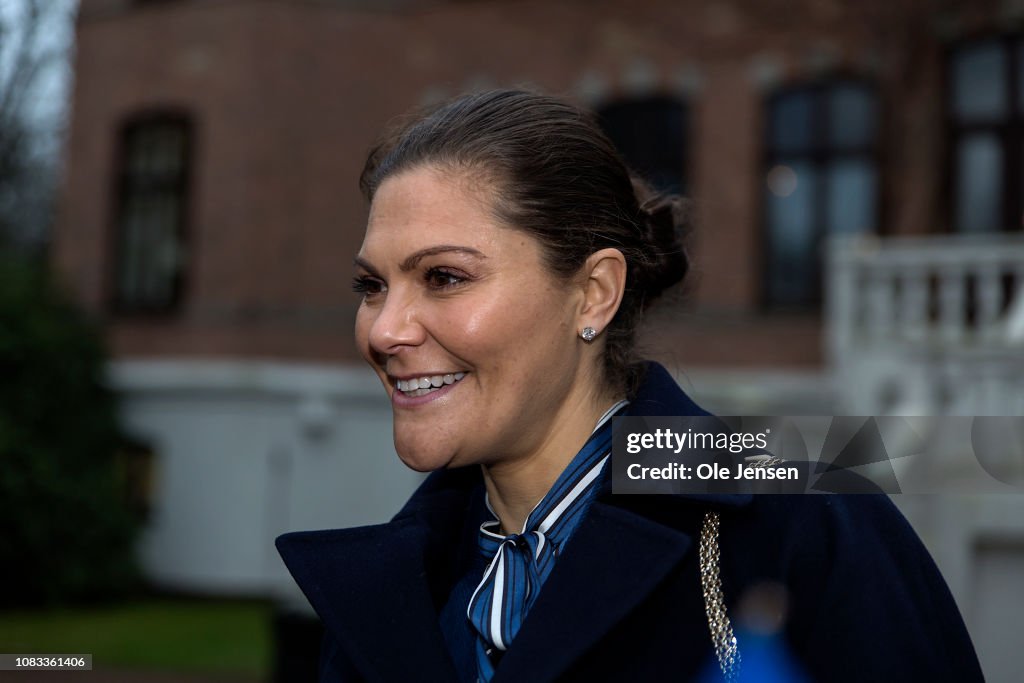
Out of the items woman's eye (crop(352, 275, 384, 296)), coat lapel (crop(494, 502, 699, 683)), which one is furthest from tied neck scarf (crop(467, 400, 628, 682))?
woman's eye (crop(352, 275, 384, 296))

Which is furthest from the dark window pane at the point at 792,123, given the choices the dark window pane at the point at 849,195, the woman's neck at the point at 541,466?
the woman's neck at the point at 541,466

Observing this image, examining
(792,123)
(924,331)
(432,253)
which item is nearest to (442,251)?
(432,253)

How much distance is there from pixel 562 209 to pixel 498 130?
0.72 feet

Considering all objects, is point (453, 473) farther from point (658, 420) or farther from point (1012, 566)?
point (1012, 566)

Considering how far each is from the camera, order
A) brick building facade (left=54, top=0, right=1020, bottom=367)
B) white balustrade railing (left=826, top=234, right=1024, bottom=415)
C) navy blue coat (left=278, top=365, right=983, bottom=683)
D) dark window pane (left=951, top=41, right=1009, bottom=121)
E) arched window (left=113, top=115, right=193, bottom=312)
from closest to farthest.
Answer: navy blue coat (left=278, top=365, right=983, bottom=683)
white balustrade railing (left=826, top=234, right=1024, bottom=415)
dark window pane (left=951, top=41, right=1009, bottom=121)
brick building facade (left=54, top=0, right=1020, bottom=367)
arched window (left=113, top=115, right=193, bottom=312)

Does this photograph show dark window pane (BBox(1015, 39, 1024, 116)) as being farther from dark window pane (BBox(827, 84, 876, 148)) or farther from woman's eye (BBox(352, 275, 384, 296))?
woman's eye (BBox(352, 275, 384, 296))

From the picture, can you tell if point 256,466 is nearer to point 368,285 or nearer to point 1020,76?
point 1020,76

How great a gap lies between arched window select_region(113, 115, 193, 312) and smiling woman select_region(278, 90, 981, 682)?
452 inches

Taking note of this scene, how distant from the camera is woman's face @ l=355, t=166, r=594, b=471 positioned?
7.01ft

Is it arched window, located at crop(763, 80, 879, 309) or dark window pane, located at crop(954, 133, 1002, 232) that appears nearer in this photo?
dark window pane, located at crop(954, 133, 1002, 232)

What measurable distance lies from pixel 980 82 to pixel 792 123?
1.90 m

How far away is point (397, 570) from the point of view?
234 cm

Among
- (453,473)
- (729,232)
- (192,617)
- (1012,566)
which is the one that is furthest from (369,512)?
(453,473)

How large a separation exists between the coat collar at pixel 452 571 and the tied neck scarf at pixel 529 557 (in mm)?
73
